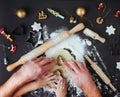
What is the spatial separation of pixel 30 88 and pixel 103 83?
36cm

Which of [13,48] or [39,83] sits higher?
[13,48]

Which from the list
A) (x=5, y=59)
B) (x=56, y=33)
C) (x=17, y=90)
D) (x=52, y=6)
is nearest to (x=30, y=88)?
(x=17, y=90)

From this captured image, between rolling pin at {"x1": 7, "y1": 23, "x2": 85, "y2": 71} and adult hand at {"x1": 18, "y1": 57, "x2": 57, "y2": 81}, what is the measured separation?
0.03 metres

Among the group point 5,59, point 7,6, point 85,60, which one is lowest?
point 85,60

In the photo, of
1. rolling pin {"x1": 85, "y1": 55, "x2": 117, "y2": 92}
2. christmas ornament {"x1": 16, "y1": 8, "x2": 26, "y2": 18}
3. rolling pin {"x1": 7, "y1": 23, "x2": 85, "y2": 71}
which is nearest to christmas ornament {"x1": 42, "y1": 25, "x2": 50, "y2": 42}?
rolling pin {"x1": 7, "y1": 23, "x2": 85, "y2": 71}

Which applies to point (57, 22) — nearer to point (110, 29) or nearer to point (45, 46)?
point (45, 46)

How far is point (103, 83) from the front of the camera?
1646 mm

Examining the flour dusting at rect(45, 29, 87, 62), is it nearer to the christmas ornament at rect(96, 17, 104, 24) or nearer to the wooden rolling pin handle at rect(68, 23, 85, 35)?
the wooden rolling pin handle at rect(68, 23, 85, 35)

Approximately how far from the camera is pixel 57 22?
1670 mm

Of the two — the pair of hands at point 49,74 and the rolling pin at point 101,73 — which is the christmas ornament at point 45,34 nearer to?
the pair of hands at point 49,74

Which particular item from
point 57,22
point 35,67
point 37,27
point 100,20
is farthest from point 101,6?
point 35,67

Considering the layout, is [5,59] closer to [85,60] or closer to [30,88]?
[30,88]

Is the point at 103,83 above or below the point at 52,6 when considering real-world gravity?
below

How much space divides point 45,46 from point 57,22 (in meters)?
0.13
